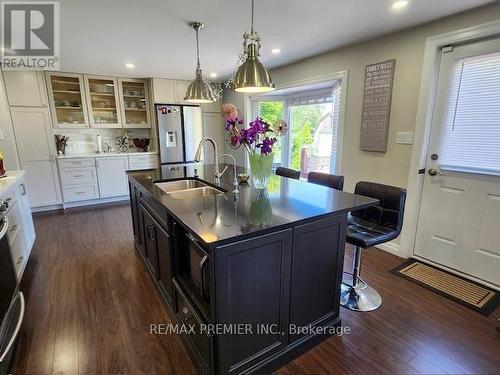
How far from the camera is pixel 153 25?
7.95 ft

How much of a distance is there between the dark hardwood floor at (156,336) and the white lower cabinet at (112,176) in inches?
88.6

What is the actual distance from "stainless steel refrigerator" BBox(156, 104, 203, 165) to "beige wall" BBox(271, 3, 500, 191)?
104 inches

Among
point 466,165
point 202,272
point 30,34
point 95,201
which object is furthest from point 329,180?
point 95,201

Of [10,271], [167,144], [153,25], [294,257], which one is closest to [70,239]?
[10,271]

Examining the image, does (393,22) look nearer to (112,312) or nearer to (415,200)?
(415,200)

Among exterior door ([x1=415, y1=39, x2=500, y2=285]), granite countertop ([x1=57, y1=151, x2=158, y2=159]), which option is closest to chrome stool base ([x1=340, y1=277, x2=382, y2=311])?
exterior door ([x1=415, y1=39, x2=500, y2=285])

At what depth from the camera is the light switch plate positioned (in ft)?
8.47

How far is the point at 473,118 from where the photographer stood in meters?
2.24

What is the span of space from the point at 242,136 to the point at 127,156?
12.1 feet

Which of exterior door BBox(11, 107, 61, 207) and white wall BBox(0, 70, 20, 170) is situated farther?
exterior door BBox(11, 107, 61, 207)

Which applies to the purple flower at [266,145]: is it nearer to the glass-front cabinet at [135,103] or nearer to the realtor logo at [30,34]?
the realtor logo at [30,34]

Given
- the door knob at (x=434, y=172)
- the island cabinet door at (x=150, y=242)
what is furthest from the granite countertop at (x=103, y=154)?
the door knob at (x=434, y=172)

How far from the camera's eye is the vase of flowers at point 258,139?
190 cm

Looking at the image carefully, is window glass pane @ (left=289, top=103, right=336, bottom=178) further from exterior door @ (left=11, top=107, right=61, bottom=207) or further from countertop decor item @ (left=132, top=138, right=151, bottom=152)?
exterior door @ (left=11, top=107, right=61, bottom=207)
